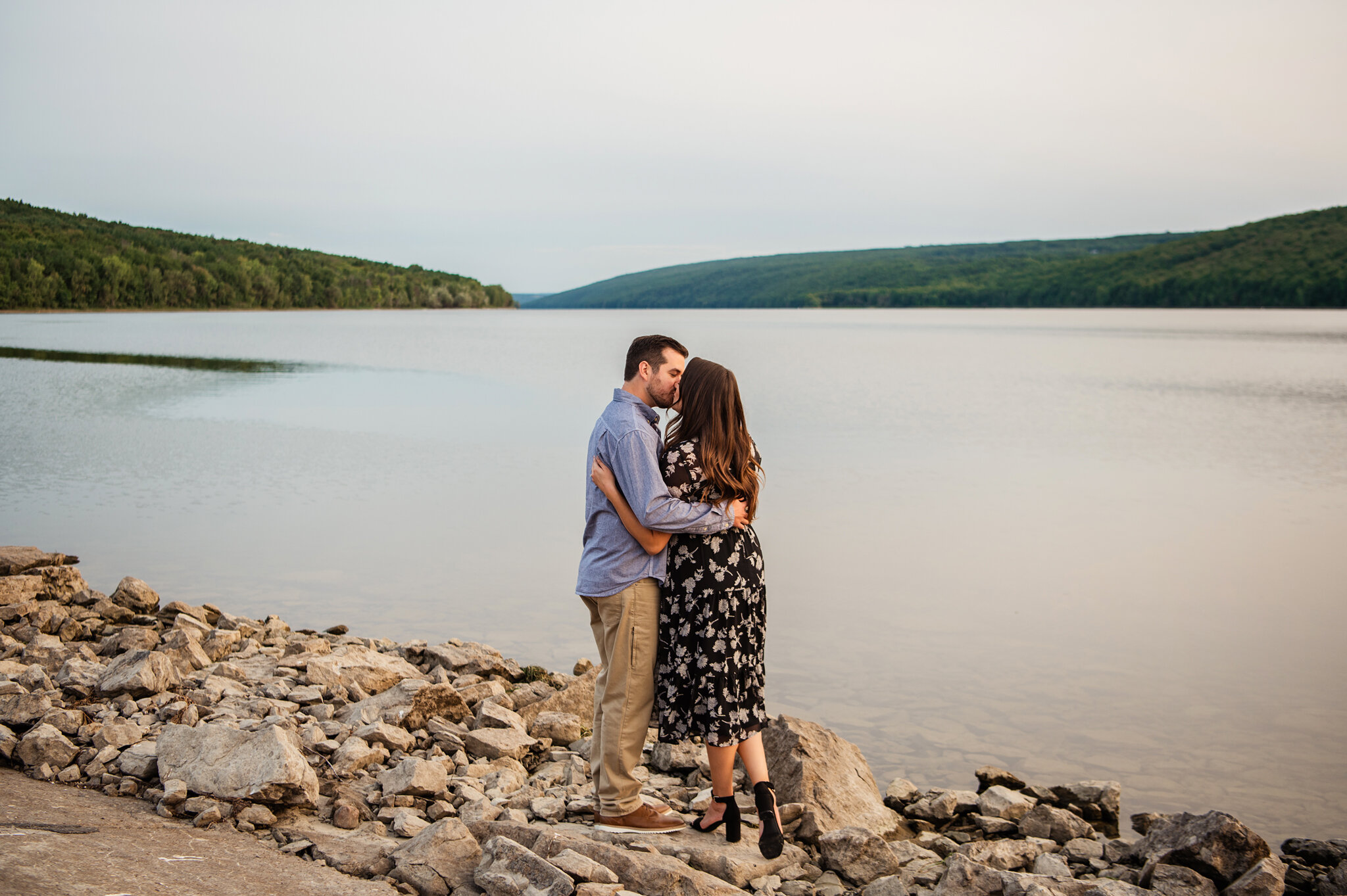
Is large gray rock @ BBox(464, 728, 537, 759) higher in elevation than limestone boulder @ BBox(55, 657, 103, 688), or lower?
lower

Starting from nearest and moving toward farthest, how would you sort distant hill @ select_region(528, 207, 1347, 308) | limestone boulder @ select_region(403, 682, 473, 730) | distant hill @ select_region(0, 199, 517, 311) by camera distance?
limestone boulder @ select_region(403, 682, 473, 730) → distant hill @ select_region(0, 199, 517, 311) → distant hill @ select_region(528, 207, 1347, 308)

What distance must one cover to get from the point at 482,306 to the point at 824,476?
112m

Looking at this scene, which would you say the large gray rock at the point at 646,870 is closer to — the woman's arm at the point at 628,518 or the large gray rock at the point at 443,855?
the large gray rock at the point at 443,855

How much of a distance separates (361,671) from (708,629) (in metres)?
2.46

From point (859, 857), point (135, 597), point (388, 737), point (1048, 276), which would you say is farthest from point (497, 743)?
point (1048, 276)

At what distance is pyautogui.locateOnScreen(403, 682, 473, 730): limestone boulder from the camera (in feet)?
14.0

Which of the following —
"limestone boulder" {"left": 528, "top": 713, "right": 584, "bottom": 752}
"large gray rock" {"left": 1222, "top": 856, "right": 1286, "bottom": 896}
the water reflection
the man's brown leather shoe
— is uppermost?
the water reflection

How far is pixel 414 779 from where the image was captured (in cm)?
360

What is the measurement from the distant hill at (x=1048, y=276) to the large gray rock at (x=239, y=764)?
91.2m

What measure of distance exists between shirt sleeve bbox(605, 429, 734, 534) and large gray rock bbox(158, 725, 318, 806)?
1.57 metres

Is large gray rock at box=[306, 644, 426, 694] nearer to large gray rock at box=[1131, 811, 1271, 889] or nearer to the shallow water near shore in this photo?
the shallow water near shore

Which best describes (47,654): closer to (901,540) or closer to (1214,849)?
(1214,849)

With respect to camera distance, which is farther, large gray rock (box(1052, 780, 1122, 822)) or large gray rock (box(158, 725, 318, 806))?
large gray rock (box(1052, 780, 1122, 822))

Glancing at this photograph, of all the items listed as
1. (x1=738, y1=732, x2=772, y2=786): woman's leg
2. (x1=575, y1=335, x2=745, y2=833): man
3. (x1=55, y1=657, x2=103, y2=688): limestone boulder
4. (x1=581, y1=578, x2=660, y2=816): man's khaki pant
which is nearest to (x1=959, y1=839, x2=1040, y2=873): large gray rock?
(x1=738, y1=732, x2=772, y2=786): woman's leg
